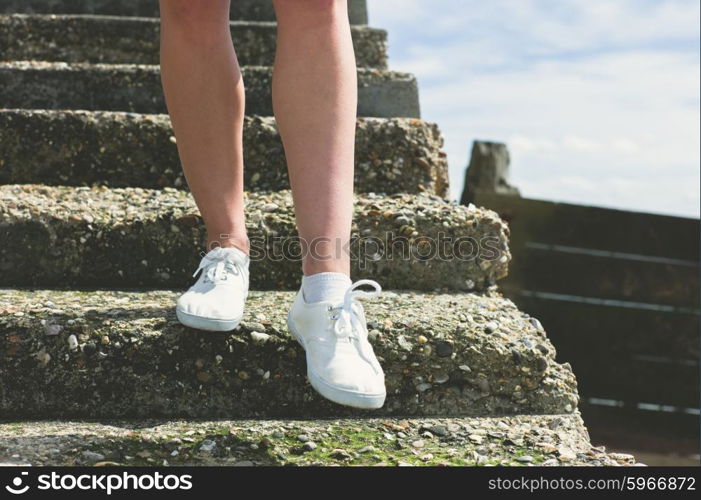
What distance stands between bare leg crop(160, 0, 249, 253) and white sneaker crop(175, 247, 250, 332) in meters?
0.06

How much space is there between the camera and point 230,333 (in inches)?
65.9

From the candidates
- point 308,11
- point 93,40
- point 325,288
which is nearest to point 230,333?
point 325,288

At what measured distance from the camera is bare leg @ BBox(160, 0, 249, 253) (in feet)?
5.77

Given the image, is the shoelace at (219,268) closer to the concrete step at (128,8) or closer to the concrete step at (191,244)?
the concrete step at (191,244)

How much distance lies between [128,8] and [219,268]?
2138mm

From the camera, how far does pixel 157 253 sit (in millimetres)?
2059

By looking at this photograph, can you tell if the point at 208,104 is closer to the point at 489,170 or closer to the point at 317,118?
the point at 317,118

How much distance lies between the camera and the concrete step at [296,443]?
146 centimetres

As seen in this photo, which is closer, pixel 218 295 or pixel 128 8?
pixel 218 295

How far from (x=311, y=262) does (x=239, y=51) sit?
5.75ft

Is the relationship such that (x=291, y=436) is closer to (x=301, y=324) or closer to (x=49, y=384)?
(x=301, y=324)

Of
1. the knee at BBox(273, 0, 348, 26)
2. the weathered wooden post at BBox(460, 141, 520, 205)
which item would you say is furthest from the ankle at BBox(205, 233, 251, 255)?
the weathered wooden post at BBox(460, 141, 520, 205)

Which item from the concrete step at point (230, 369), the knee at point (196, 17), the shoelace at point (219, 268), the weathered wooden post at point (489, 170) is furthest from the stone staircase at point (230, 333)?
the weathered wooden post at point (489, 170)
